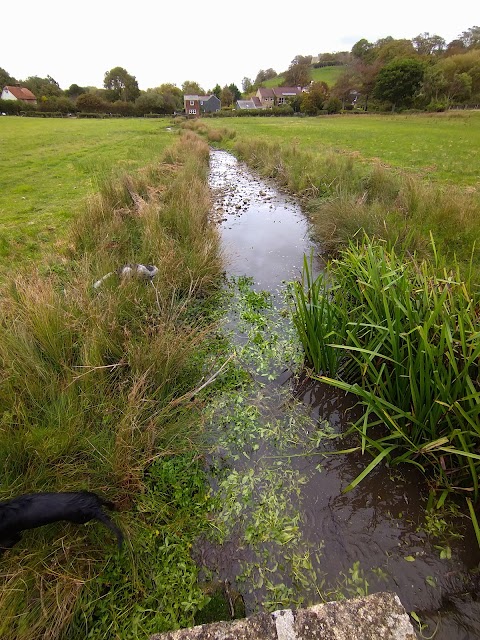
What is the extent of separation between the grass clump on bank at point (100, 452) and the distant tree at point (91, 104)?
65.4 meters

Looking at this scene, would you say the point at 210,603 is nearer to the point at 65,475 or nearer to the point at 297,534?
the point at 297,534

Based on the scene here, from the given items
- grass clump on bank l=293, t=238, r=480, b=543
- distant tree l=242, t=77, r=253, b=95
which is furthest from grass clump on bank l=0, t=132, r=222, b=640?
distant tree l=242, t=77, r=253, b=95

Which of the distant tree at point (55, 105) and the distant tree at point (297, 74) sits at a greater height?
the distant tree at point (297, 74)

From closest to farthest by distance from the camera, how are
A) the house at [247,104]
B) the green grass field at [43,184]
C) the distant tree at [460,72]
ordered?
the green grass field at [43,184]
the distant tree at [460,72]
the house at [247,104]

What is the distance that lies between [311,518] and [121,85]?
8739cm

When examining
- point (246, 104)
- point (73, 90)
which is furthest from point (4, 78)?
point (246, 104)

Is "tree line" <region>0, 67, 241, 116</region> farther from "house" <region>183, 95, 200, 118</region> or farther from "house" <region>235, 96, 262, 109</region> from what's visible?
"house" <region>235, 96, 262, 109</region>

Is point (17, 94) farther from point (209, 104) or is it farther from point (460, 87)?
point (460, 87)

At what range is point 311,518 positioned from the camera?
2219 mm

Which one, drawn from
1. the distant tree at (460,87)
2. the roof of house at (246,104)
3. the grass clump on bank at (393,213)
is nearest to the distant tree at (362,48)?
the roof of house at (246,104)

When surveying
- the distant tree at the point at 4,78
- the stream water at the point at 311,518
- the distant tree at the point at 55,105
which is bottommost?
the stream water at the point at 311,518

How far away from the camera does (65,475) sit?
6.70ft

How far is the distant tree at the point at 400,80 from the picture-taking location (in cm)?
4291

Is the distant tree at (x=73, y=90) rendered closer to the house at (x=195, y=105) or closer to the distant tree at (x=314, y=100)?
the house at (x=195, y=105)
